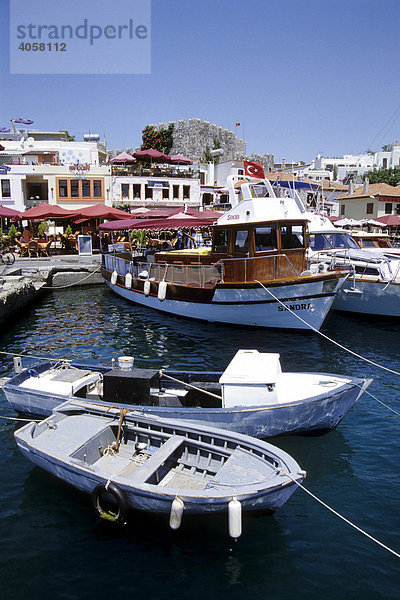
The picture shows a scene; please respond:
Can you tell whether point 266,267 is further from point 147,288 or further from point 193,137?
point 193,137

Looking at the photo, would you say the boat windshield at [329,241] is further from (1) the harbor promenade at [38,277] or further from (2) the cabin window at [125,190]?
(2) the cabin window at [125,190]

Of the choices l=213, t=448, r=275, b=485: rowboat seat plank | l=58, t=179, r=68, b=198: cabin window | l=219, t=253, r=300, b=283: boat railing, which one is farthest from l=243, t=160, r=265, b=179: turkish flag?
l=58, t=179, r=68, b=198: cabin window

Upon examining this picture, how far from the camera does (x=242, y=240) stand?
1634cm

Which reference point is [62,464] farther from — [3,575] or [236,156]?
[236,156]

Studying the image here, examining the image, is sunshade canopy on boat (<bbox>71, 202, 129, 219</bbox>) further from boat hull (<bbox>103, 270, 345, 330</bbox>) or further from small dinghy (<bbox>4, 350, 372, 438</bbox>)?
small dinghy (<bbox>4, 350, 372, 438</bbox>)

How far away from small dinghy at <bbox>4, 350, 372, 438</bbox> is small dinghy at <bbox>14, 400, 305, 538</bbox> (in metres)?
0.53

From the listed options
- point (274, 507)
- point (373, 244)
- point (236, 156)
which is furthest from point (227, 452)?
point (236, 156)

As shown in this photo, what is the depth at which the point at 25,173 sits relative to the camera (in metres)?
38.9

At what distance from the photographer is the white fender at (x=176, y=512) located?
551 cm

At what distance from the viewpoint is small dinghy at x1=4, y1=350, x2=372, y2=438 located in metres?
7.77

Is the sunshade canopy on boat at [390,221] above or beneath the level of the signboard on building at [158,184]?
beneath

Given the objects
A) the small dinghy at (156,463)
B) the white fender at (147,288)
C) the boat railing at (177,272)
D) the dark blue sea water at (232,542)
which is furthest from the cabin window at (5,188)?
the small dinghy at (156,463)

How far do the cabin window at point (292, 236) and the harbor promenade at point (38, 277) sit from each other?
10.5 m

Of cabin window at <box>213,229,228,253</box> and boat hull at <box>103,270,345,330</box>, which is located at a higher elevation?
cabin window at <box>213,229,228,253</box>
